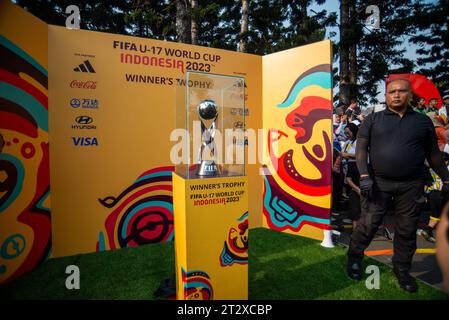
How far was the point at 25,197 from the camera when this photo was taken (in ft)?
9.07

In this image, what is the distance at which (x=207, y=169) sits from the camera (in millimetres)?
2188

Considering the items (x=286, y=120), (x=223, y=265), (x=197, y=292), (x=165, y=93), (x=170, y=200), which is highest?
(x=165, y=93)

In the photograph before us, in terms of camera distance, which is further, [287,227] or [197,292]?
[287,227]

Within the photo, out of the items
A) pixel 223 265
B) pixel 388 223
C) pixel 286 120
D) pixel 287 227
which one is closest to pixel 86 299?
pixel 223 265

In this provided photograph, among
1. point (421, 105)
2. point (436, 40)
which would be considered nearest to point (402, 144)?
point (421, 105)

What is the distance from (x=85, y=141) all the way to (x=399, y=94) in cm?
342

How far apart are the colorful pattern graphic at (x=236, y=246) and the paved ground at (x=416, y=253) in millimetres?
1967

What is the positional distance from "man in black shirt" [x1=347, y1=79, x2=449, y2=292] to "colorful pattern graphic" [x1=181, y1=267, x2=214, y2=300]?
1.60 m

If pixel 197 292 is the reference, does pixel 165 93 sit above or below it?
above

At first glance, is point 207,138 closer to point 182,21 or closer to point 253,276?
point 253,276

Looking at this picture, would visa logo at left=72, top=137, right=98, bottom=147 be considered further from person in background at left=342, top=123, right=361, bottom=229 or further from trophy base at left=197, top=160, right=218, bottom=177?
person in background at left=342, top=123, right=361, bottom=229

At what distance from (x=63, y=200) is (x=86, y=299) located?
1.30 metres
